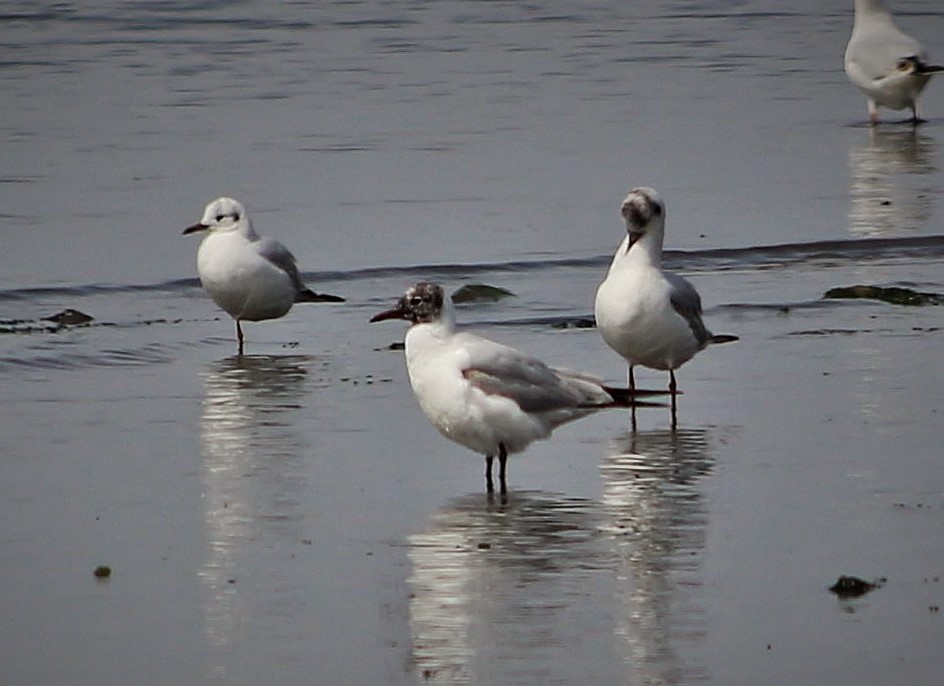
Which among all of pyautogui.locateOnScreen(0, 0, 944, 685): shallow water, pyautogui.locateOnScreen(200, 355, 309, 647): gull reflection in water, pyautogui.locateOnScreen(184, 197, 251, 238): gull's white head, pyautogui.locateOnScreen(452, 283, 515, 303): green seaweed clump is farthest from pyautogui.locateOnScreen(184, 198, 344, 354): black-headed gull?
pyautogui.locateOnScreen(452, 283, 515, 303): green seaweed clump

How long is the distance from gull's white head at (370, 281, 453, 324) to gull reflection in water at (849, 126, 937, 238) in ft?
20.2

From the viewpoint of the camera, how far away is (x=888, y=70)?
1867cm

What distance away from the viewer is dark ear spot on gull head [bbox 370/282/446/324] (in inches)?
309

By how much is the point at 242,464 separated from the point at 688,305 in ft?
7.17

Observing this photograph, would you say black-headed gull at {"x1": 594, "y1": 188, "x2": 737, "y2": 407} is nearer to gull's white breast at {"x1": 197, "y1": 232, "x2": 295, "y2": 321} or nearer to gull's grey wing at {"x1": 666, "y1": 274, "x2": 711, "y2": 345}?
gull's grey wing at {"x1": 666, "y1": 274, "x2": 711, "y2": 345}

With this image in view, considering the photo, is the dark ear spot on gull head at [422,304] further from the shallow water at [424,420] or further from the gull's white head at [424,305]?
the shallow water at [424,420]

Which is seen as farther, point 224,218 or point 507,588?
point 224,218

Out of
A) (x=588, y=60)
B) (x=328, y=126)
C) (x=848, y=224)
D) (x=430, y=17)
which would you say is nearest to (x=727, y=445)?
(x=848, y=224)

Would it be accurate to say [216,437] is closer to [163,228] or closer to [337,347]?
[337,347]

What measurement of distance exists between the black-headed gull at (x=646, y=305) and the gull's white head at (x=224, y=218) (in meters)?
2.83

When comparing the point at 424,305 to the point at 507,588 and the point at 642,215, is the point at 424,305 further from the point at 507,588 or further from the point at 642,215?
the point at 507,588

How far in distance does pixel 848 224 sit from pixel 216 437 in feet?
21.4

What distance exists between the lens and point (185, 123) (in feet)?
61.7

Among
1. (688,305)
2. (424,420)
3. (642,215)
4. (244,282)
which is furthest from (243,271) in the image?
(688,305)
